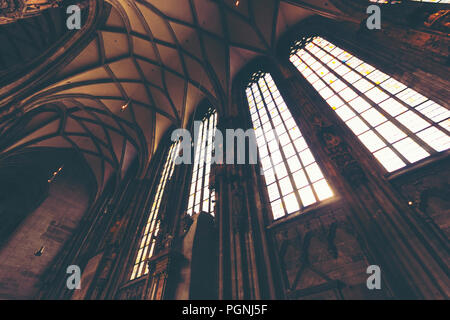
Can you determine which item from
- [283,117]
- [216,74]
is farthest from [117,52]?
[283,117]

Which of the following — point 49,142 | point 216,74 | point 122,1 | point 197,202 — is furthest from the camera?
point 49,142

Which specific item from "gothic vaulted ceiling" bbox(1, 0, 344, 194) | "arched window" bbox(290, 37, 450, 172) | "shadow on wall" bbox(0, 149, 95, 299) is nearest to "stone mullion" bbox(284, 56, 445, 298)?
"arched window" bbox(290, 37, 450, 172)

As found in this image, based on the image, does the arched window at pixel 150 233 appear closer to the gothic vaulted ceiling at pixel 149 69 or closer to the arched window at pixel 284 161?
the gothic vaulted ceiling at pixel 149 69

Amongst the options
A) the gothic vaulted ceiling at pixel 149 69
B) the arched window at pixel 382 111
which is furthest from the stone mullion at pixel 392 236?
the gothic vaulted ceiling at pixel 149 69

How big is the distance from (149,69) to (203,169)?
8520mm

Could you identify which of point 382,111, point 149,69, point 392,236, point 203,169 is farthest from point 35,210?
point 382,111

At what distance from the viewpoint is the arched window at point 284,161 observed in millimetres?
6336

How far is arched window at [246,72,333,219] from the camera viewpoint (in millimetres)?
6336

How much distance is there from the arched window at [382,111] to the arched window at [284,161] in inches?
62.4

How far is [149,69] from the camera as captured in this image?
14359 mm

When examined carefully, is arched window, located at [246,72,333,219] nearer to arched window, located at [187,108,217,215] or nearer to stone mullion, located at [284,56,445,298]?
stone mullion, located at [284,56,445,298]

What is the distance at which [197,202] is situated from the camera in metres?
9.82
